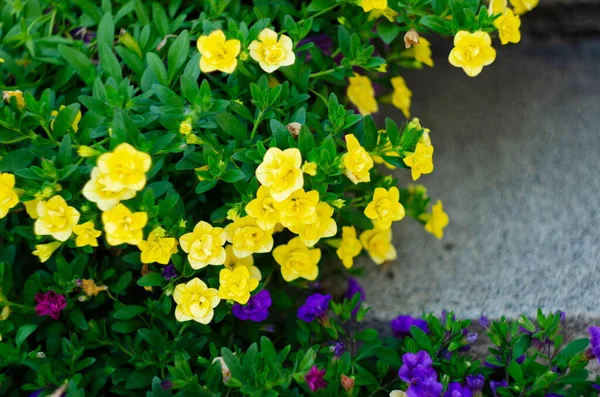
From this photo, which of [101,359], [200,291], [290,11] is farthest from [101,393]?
[290,11]

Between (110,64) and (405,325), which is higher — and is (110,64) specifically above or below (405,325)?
above

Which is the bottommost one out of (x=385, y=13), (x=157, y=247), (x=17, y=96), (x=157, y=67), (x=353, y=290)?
(x=353, y=290)

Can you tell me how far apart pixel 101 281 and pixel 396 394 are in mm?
717

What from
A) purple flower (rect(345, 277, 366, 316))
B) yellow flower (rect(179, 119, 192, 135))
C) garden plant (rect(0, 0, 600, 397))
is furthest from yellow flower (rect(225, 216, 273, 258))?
purple flower (rect(345, 277, 366, 316))

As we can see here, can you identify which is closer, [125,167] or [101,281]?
[125,167]

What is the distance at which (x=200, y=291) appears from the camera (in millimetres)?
1412

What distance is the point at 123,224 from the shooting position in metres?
1.27

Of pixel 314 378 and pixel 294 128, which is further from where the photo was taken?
pixel 294 128

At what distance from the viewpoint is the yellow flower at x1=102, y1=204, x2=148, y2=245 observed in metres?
1.25

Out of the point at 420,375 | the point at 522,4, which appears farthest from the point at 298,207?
the point at 522,4

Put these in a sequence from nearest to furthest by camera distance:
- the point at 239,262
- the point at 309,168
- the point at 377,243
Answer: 1. the point at 309,168
2. the point at 239,262
3. the point at 377,243

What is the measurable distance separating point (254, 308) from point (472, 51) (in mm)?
748

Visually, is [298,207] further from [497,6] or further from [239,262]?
[497,6]

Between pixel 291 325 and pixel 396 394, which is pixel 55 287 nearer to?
pixel 291 325
